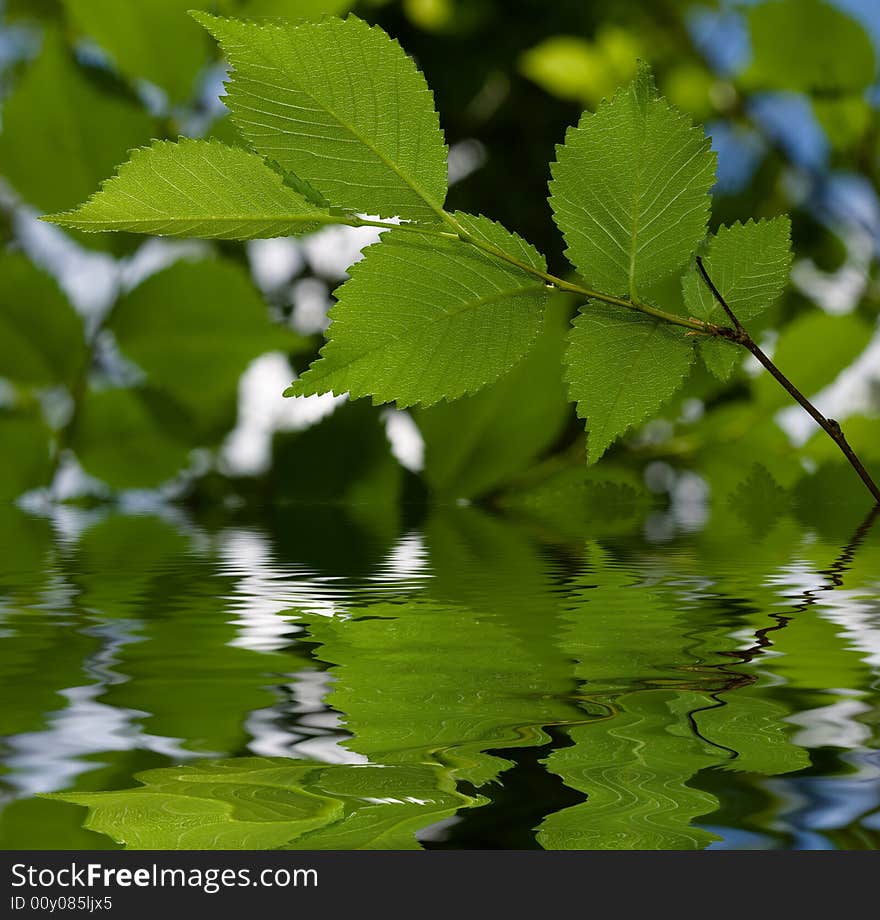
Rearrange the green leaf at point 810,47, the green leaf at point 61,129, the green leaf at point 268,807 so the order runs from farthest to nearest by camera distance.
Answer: the green leaf at point 810,47 < the green leaf at point 61,129 < the green leaf at point 268,807

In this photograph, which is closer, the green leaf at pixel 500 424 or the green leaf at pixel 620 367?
the green leaf at pixel 620 367

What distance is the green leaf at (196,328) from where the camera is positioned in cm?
36

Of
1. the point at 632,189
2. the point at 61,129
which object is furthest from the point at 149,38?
the point at 632,189

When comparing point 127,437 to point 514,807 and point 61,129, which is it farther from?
point 514,807

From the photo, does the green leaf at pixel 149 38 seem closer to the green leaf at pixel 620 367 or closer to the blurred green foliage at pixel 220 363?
the blurred green foliage at pixel 220 363

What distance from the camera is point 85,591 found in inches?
7.9

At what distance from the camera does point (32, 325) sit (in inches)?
14.7

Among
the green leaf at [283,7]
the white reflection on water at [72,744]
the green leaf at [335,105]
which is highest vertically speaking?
the green leaf at [283,7]

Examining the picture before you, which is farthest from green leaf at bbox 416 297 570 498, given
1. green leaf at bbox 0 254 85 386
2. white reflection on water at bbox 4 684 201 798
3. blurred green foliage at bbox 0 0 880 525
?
white reflection on water at bbox 4 684 201 798

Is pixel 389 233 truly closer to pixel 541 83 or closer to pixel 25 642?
pixel 25 642

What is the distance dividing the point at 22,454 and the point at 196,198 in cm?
26

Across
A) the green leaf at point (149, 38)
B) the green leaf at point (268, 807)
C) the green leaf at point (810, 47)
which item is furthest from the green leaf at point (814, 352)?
the green leaf at point (268, 807)

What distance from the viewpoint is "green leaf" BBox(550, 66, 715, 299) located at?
162 mm
